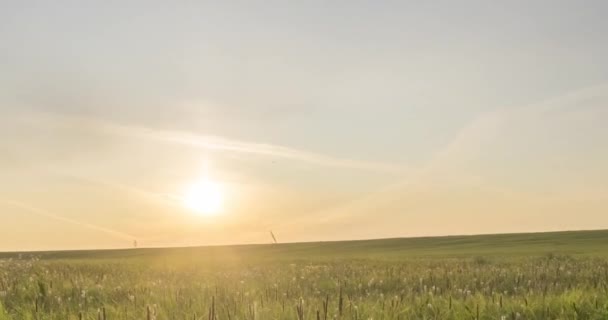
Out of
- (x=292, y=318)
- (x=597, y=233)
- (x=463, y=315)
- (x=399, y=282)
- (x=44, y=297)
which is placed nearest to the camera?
(x=292, y=318)

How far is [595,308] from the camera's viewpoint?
17.4 ft

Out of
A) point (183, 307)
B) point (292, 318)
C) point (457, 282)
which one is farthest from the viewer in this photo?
point (457, 282)

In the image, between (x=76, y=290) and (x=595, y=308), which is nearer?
(x=595, y=308)

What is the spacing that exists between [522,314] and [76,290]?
19.7ft

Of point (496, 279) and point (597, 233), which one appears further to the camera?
point (597, 233)

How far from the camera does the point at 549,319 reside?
4.90m

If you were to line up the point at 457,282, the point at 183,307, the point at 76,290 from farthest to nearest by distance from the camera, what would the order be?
the point at 457,282, the point at 76,290, the point at 183,307

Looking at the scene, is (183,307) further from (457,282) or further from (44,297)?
(457,282)

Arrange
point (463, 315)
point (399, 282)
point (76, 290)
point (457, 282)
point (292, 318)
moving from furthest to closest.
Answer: point (399, 282), point (457, 282), point (76, 290), point (463, 315), point (292, 318)

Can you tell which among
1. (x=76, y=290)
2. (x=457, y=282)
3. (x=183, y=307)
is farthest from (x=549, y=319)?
(x=76, y=290)

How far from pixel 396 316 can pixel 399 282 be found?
213 inches

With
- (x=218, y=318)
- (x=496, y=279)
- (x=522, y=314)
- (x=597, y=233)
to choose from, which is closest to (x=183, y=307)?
(x=218, y=318)

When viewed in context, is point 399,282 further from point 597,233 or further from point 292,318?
point 597,233

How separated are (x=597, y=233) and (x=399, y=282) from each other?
297 ft
